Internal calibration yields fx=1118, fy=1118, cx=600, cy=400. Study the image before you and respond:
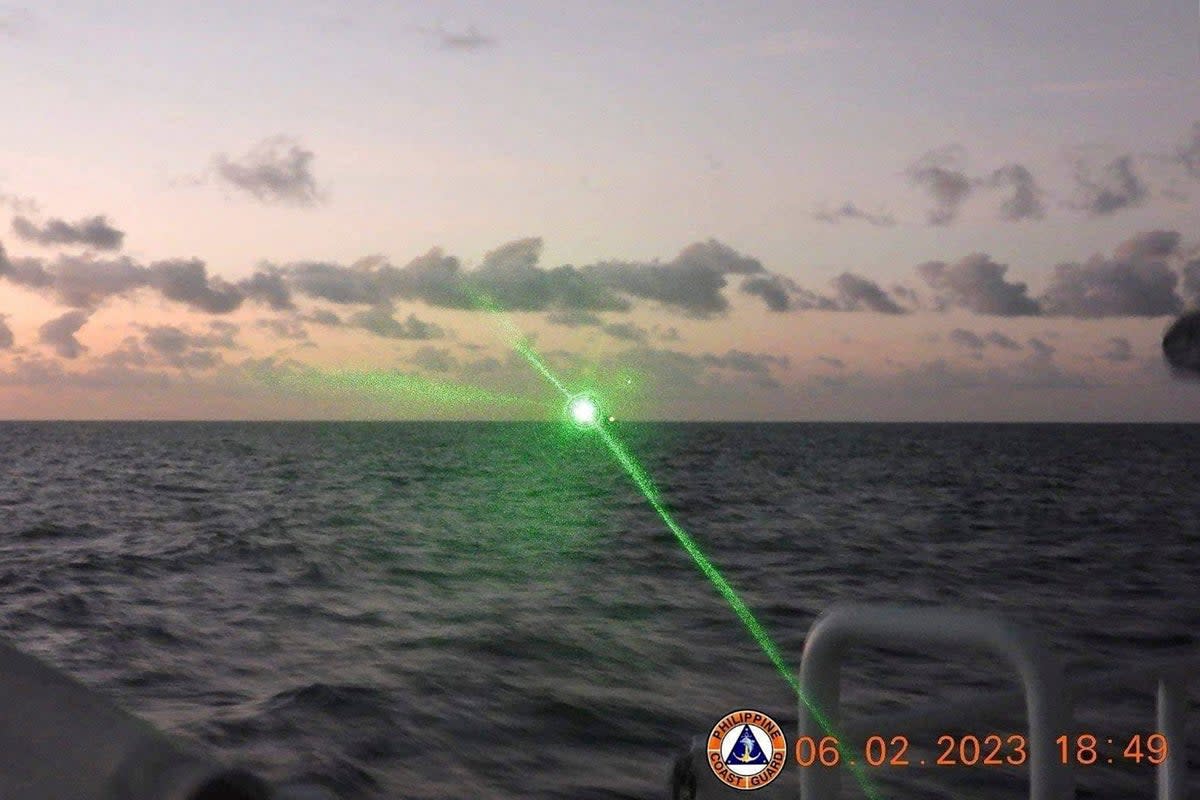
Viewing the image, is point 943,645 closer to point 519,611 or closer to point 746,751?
point 746,751

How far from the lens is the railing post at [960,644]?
1.67 metres

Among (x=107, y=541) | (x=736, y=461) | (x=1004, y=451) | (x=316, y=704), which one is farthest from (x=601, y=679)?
(x=1004, y=451)

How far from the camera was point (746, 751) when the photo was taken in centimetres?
239

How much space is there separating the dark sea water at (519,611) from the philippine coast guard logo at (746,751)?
3.36m

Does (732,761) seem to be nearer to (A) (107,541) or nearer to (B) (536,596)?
(B) (536,596)

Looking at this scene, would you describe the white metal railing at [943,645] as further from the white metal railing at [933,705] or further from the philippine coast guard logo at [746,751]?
the philippine coast guard logo at [746,751]

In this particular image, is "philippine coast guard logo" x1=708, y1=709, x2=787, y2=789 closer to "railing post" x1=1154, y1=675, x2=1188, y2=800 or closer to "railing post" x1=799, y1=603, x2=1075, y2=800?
"railing post" x1=799, y1=603, x2=1075, y2=800

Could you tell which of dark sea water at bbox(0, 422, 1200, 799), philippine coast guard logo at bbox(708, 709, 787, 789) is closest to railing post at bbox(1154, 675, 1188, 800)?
philippine coast guard logo at bbox(708, 709, 787, 789)

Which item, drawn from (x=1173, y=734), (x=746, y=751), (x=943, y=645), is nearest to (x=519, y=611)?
(x=1173, y=734)

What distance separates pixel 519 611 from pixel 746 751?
1545 cm

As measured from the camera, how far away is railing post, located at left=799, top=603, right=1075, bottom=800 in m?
1.67

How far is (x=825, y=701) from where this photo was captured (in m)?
1.93

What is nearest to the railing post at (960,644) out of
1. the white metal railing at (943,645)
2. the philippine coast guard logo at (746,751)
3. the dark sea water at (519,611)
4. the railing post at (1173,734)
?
the white metal railing at (943,645)

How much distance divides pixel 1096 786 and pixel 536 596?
11697 millimetres
